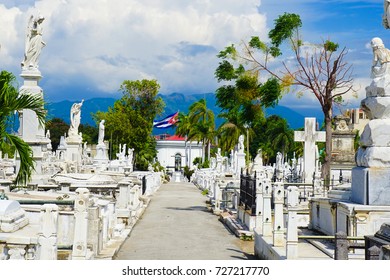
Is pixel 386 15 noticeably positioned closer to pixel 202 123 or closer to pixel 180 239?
pixel 180 239

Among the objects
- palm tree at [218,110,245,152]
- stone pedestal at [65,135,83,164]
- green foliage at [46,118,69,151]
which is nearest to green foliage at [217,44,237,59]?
stone pedestal at [65,135,83,164]

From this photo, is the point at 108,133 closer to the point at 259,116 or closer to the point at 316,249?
the point at 259,116

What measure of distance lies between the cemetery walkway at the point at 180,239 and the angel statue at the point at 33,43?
6057 mm

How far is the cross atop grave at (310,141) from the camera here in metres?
26.7

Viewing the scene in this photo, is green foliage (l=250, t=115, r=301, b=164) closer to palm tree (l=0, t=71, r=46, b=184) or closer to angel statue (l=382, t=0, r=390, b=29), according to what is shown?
angel statue (l=382, t=0, r=390, b=29)

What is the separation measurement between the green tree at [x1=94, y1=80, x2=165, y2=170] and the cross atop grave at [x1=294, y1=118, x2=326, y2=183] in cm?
3687

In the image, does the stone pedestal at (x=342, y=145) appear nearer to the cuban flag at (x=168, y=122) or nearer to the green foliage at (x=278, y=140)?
the green foliage at (x=278, y=140)

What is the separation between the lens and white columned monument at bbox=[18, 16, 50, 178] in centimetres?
1884

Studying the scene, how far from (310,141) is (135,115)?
124 feet

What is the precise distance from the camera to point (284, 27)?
74.5ft

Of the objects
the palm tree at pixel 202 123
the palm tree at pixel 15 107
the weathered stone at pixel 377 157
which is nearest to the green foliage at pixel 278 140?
the palm tree at pixel 202 123

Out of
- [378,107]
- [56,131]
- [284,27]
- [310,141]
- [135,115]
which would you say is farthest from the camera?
[56,131]

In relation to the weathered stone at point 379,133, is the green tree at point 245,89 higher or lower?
higher

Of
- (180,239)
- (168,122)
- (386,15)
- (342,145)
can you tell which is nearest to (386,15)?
(386,15)
